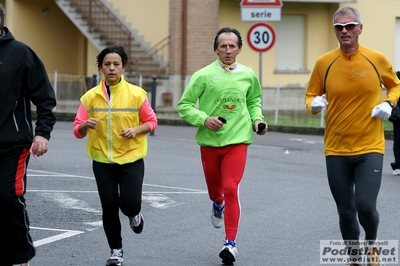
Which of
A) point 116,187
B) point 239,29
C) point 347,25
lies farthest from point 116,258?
point 239,29

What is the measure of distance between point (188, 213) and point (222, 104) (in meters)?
2.55

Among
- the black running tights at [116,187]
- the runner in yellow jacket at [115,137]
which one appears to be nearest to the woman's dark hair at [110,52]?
the runner in yellow jacket at [115,137]

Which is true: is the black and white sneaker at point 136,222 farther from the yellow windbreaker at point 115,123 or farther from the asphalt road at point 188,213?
the yellow windbreaker at point 115,123

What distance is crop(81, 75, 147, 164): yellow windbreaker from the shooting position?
715 cm

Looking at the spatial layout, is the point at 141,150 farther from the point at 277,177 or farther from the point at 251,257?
the point at 277,177

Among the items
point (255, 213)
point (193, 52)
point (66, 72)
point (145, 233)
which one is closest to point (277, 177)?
point (255, 213)

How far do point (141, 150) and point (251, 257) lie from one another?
4.35 ft

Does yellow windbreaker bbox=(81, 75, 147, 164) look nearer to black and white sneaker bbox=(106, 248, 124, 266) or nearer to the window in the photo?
black and white sneaker bbox=(106, 248, 124, 266)

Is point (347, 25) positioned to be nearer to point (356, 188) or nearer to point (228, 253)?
point (356, 188)

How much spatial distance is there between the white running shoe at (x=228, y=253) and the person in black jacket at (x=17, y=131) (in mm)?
1570

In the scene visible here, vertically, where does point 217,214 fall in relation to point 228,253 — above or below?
above

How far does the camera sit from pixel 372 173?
6613 millimetres

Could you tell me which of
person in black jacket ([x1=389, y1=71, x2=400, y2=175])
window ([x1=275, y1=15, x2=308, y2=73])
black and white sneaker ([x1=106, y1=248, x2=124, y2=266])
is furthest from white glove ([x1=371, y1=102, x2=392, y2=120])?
window ([x1=275, y1=15, x2=308, y2=73])

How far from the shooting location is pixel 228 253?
721 centimetres
